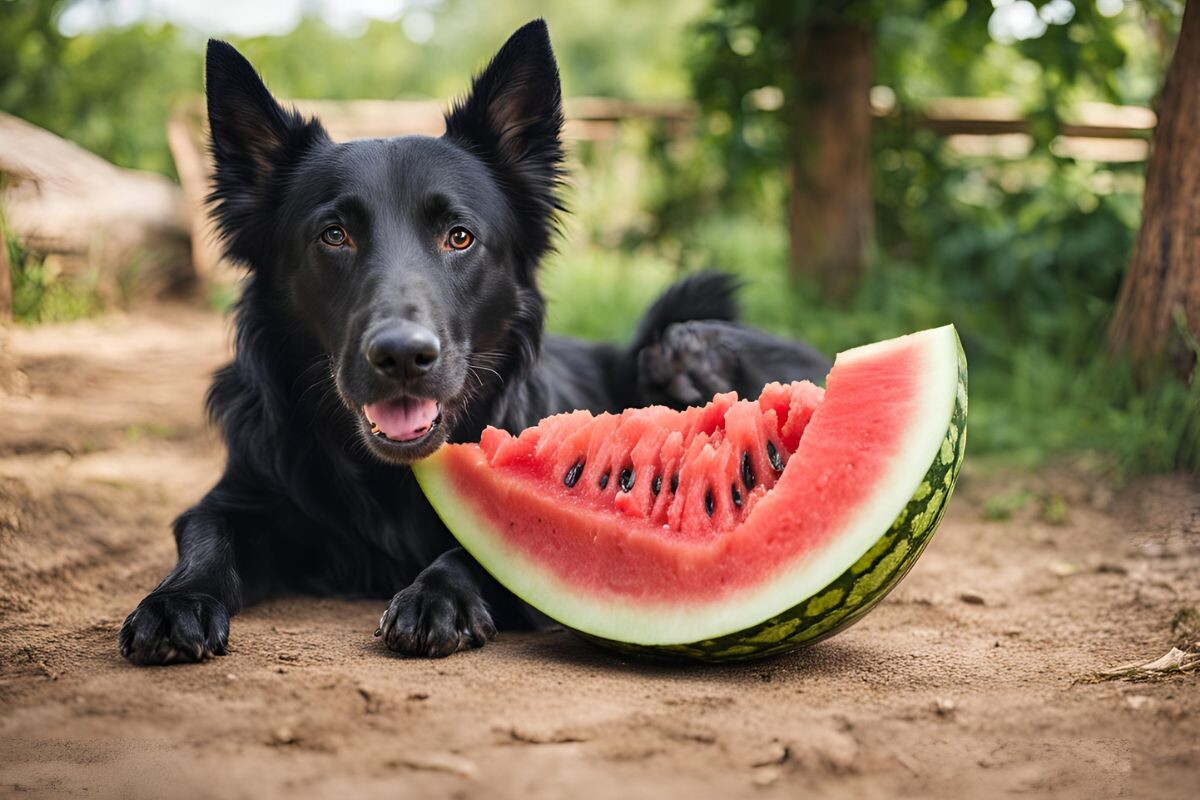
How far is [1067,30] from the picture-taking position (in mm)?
5164

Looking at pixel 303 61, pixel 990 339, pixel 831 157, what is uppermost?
pixel 303 61

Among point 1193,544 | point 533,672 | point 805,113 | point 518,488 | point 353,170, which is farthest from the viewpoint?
point 805,113

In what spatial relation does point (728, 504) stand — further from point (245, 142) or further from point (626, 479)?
point (245, 142)

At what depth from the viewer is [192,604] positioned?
8.13ft

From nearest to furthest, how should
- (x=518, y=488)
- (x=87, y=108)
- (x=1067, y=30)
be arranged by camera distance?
1. (x=518, y=488)
2. (x=1067, y=30)
3. (x=87, y=108)

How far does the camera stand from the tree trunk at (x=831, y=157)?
633cm

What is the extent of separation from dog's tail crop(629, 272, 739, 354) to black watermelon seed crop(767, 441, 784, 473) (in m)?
A: 1.95

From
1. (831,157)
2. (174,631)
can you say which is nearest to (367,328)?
(174,631)

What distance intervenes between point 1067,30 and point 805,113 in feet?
5.49

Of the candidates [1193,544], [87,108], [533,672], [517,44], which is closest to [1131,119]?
[1193,544]

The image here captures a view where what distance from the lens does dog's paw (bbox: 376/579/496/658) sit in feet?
8.05

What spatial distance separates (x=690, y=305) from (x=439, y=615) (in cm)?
241

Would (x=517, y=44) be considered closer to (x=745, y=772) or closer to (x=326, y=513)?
(x=326, y=513)

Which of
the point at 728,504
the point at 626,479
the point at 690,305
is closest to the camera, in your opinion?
the point at 728,504
